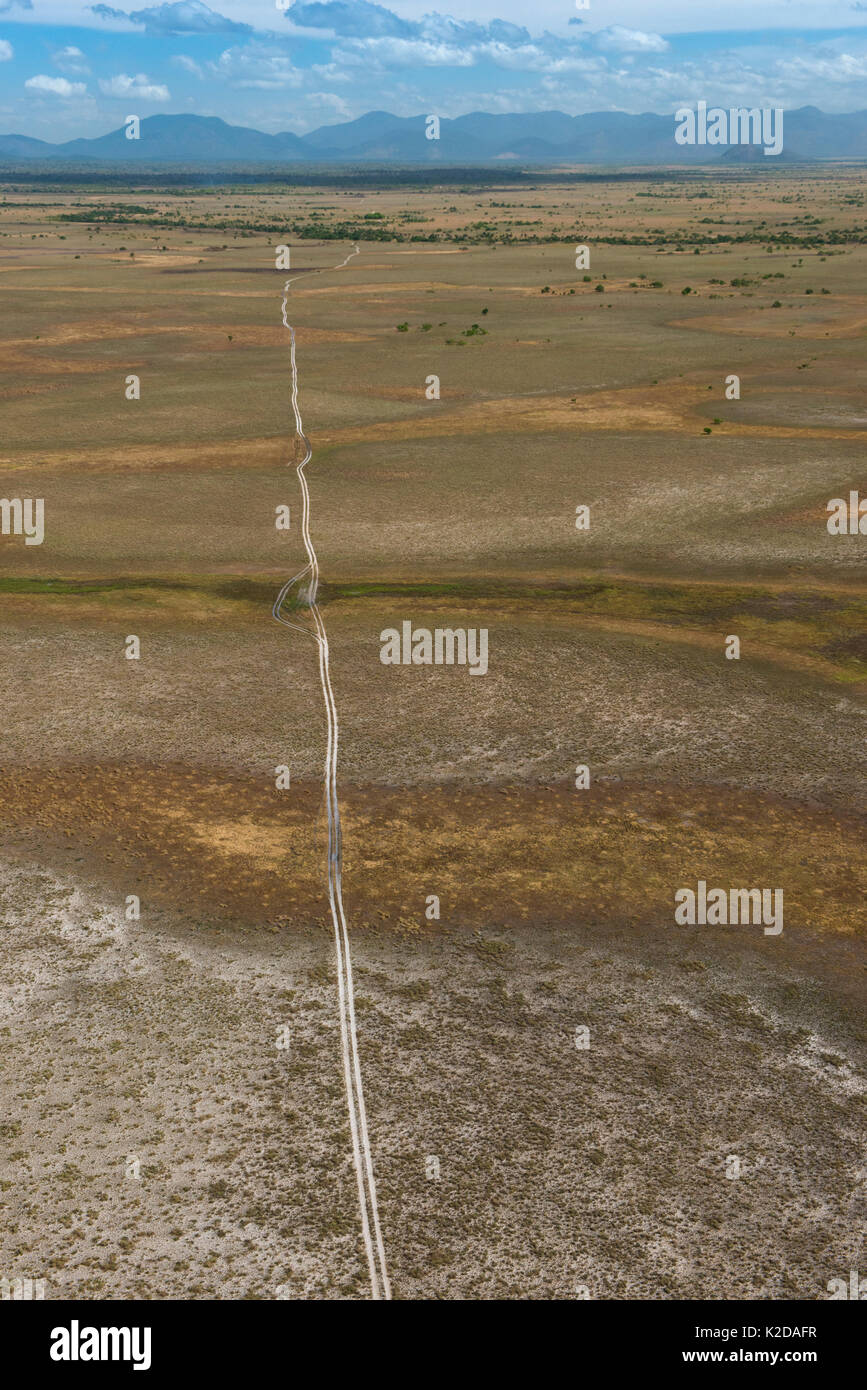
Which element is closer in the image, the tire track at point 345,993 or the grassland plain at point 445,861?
the tire track at point 345,993

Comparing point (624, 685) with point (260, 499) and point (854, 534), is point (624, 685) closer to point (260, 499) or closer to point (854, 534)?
point (854, 534)

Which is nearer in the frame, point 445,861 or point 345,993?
point 345,993

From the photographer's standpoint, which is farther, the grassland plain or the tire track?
the grassland plain

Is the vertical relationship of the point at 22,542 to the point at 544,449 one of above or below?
below

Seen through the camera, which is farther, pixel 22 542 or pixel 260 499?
pixel 260 499

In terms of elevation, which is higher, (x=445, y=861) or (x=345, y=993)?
(x=445, y=861)

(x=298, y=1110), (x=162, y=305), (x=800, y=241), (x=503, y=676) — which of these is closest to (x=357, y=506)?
(x=503, y=676)
